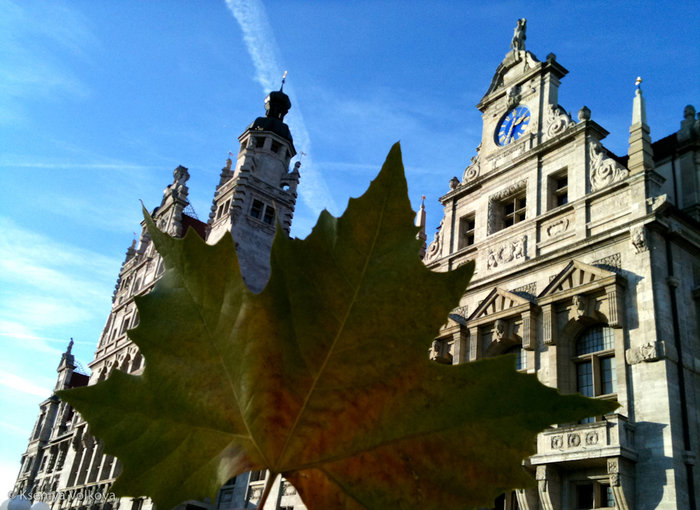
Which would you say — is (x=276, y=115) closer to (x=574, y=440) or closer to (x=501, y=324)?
(x=501, y=324)

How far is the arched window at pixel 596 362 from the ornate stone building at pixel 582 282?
0.10 ft

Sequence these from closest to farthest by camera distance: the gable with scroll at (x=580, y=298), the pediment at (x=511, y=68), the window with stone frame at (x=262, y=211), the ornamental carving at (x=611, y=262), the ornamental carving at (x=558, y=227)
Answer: the gable with scroll at (x=580, y=298) < the ornamental carving at (x=611, y=262) < the ornamental carving at (x=558, y=227) < the pediment at (x=511, y=68) < the window with stone frame at (x=262, y=211)

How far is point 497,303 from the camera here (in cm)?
1398

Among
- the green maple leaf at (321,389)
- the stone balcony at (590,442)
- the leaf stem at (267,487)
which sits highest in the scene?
the stone balcony at (590,442)

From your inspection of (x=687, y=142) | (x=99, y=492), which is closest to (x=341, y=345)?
(x=687, y=142)

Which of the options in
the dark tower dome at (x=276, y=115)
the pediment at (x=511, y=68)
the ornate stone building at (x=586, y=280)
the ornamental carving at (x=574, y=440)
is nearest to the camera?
the ornate stone building at (x=586, y=280)

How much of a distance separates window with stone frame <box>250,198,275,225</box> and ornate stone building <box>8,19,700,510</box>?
1113cm

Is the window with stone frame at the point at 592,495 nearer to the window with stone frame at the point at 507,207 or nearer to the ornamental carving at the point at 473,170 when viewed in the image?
the window with stone frame at the point at 507,207

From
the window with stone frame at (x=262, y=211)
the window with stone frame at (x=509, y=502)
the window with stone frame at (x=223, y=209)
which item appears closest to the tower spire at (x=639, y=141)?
the window with stone frame at (x=509, y=502)

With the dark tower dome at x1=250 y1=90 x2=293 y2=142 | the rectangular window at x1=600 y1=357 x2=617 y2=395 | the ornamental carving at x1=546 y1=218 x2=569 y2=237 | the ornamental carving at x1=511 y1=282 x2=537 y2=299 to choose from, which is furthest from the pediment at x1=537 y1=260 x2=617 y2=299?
the dark tower dome at x1=250 y1=90 x2=293 y2=142

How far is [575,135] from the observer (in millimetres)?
14320

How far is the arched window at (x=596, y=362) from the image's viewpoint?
11.4 meters

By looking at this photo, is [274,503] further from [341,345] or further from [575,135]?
[341,345]

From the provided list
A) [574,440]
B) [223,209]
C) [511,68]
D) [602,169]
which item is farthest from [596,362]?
[223,209]
